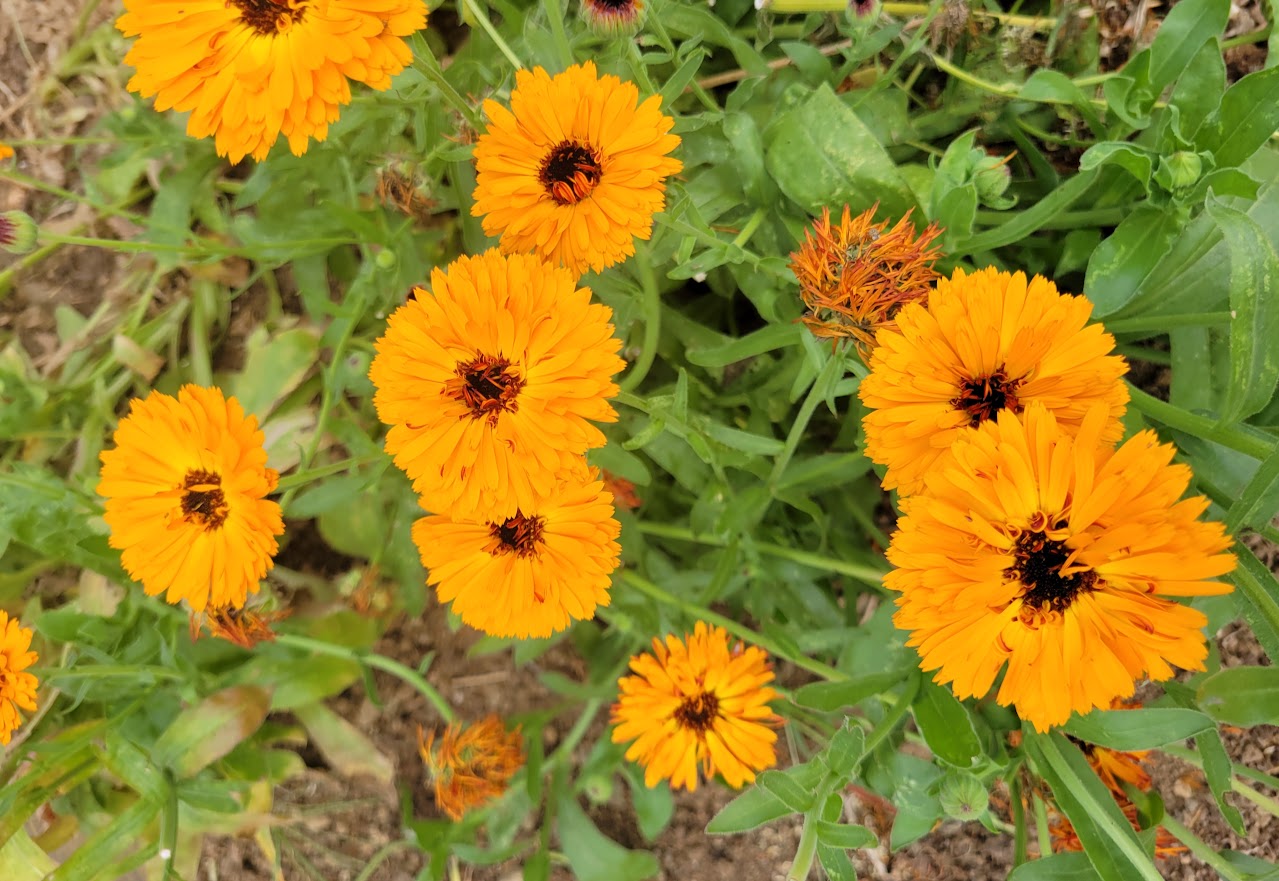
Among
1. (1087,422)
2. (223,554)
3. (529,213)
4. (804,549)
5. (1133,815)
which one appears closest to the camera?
(1087,422)

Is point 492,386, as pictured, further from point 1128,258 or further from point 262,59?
point 1128,258

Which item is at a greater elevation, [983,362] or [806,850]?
[983,362]

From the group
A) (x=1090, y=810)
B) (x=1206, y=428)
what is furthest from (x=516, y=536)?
(x=1206, y=428)

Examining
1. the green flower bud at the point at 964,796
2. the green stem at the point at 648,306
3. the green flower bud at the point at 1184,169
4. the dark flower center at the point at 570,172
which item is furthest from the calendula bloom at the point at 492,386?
the green flower bud at the point at 1184,169

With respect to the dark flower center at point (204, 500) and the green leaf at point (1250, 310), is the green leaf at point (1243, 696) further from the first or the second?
the dark flower center at point (204, 500)

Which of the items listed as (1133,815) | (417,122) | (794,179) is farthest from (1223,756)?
(417,122)

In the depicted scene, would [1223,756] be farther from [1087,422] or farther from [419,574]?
[419,574]

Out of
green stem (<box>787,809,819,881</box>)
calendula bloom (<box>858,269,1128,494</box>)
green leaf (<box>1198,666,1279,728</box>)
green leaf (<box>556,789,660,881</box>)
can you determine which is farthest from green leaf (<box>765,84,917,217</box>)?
green leaf (<box>556,789,660,881</box>)
